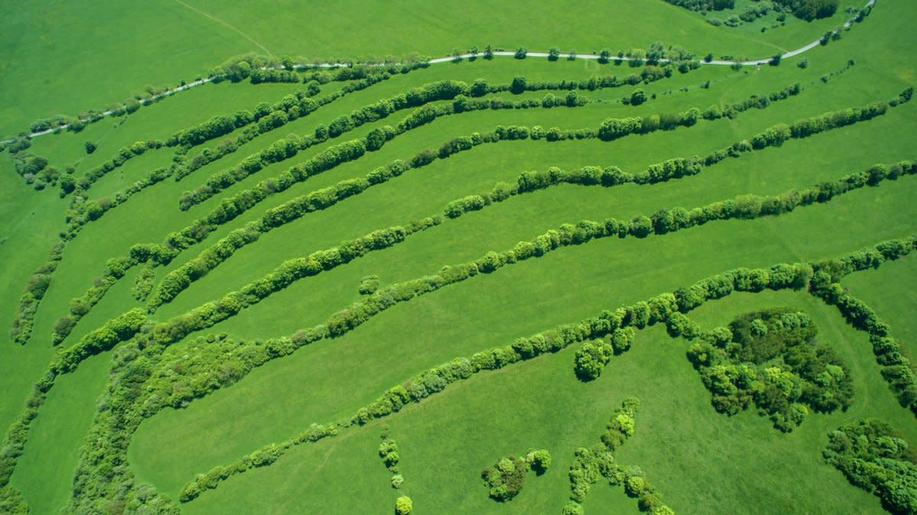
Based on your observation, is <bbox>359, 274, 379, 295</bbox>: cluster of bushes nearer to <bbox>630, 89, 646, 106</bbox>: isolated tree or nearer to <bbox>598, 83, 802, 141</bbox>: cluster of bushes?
<bbox>598, 83, 802, 141</bbox>: cluster of bushes

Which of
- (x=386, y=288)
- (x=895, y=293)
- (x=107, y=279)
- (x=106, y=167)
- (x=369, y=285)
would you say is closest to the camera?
(x=895, y=293)

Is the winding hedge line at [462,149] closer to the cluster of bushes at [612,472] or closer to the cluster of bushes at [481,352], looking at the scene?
the cluster of bushes at [481,352]

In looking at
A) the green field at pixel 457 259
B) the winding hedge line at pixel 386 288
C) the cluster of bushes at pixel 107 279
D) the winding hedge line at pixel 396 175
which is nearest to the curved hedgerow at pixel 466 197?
the winding hedge line at pixel 396 175

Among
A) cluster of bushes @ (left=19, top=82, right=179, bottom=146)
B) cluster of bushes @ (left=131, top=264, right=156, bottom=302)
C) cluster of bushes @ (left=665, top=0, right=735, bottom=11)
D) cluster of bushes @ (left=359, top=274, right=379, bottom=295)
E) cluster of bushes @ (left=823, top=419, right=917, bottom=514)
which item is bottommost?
cluster of bushes @ (left=823, top=419, right=917, bottom=514)

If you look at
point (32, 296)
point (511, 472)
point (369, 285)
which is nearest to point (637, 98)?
point (369, 285)

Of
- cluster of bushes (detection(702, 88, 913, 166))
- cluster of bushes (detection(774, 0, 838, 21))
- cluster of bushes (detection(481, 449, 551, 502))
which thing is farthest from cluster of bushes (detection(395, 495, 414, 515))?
cluster of bushes (detection(774, 0, 838, 21))

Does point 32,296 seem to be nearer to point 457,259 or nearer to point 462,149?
point 457,259
